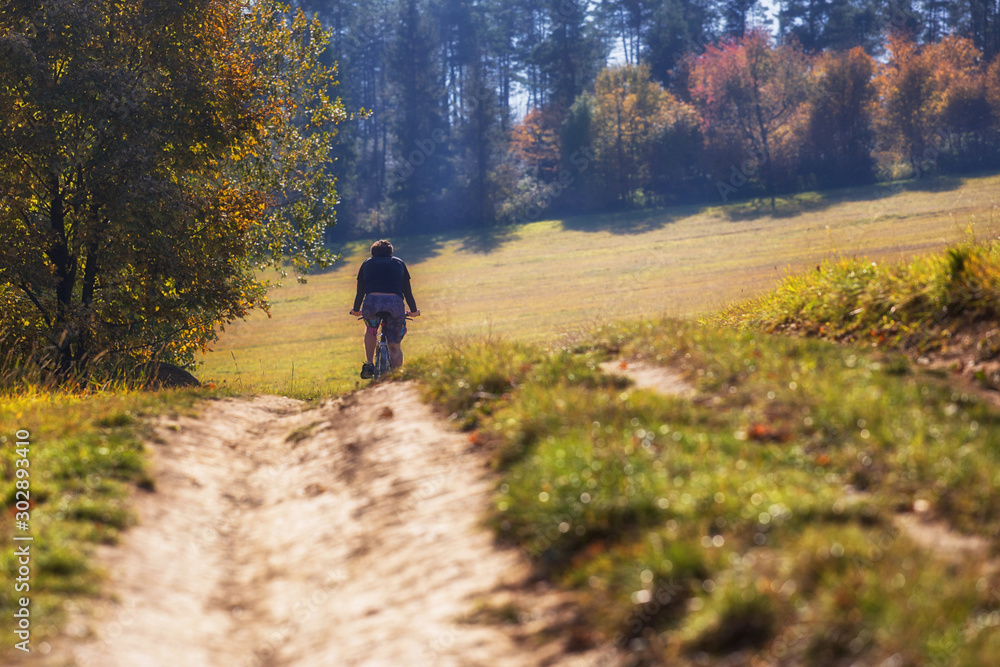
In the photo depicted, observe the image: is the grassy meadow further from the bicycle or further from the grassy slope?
the grassy slope

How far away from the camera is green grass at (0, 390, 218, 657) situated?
450cm

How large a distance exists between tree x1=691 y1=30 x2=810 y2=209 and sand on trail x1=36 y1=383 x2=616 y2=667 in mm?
55285

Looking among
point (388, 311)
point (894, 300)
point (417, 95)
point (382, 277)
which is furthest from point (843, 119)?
point (894, 300)

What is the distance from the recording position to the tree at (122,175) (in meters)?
13.9

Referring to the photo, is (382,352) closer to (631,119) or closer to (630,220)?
(630,220)

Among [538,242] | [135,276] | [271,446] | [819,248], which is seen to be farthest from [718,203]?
[271,446]

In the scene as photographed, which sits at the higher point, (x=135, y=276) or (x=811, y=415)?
(x=135, y=276)

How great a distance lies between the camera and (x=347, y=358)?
26969 mm

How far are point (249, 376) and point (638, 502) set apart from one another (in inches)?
813

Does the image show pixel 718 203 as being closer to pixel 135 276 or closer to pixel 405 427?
pixel 135 276

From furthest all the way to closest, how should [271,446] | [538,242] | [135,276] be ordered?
[538,242] → [135,276] → [271,446]

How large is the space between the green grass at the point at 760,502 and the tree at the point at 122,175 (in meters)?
8.83

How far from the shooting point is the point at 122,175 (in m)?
14.1

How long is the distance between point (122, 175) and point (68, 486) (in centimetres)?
940
